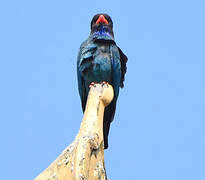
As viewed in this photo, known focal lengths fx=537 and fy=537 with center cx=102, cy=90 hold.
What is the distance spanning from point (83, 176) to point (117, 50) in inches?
Result: 113

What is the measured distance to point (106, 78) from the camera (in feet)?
23.6

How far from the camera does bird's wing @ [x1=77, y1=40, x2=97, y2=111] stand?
7.20 metres

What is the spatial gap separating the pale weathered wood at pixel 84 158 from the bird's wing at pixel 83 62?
5.09ft

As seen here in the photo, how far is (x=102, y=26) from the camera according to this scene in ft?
25.1

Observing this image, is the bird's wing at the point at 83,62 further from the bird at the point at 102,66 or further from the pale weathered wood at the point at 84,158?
the pale weathered wood at the point at 84,158

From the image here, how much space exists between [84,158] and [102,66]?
7.59 feet

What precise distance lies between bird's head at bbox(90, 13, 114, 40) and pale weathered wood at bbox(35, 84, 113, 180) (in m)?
2.05

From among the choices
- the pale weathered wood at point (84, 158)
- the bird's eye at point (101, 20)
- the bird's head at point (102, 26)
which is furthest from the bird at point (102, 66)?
the pale weathered wood at point (84, 158)

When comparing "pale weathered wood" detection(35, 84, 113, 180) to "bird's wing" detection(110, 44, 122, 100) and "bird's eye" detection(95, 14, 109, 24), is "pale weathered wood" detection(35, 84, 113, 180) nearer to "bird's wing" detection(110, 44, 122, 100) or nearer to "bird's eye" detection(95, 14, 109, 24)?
"bird's wing" detection(110, 44, 122, 100)

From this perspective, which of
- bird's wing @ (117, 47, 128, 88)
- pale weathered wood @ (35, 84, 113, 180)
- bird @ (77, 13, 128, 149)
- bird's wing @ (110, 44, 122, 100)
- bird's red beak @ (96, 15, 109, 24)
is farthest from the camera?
bird's red beak @ (96, 15, 109, 24)

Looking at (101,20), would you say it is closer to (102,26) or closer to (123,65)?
(102,26)

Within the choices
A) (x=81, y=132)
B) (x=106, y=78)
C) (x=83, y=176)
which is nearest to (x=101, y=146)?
(x=81, y=132)

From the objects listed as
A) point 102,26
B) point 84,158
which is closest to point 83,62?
point 102,26

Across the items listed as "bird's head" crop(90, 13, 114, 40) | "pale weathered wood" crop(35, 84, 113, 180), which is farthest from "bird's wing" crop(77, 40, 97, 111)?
"pale weathered wood" crop(35, 84, 113, 180)
